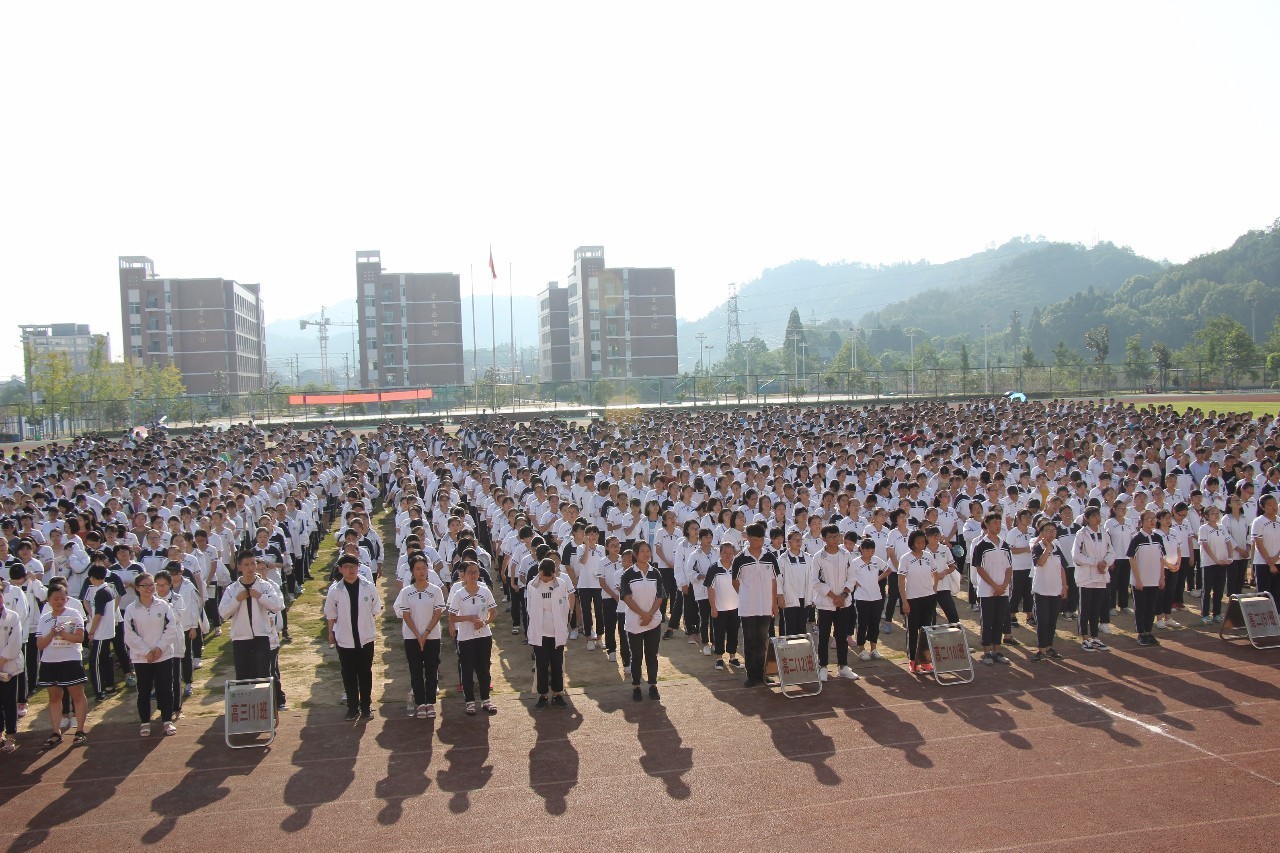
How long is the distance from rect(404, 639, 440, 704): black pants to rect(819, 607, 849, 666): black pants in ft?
12.8

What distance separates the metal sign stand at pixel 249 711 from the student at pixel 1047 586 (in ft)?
25.4

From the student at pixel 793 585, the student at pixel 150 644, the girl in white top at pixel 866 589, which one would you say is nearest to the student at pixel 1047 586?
the girl in white top at pixel 866 589

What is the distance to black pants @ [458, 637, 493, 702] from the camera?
29.2 feet

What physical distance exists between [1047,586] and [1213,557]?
Answer: 283 cm

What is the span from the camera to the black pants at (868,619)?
10227 mm

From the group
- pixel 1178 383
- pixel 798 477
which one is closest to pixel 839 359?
pixel 1178 383

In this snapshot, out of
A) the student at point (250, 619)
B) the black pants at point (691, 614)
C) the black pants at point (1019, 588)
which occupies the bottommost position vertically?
the black pants at point (691, 614)

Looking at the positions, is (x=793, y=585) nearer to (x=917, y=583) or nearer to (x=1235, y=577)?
(x=917, y=583)

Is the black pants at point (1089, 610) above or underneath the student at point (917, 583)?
underneath

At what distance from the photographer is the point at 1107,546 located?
10.5m

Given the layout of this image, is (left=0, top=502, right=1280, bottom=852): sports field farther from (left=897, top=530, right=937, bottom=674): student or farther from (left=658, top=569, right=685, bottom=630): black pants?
(left=658, top=569, right=685, bottom=630): black pants

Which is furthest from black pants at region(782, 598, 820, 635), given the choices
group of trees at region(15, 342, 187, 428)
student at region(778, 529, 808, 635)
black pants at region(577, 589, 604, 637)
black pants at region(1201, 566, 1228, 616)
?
group of trees at region(15, 342, 187, 428)

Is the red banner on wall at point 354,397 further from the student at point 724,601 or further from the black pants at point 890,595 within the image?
the student at point 724,601

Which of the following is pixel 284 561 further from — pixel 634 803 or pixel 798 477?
pixel 798 477
